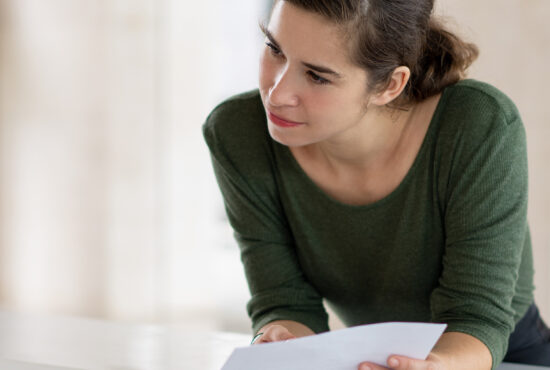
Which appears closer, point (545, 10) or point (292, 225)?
point (292, 225)

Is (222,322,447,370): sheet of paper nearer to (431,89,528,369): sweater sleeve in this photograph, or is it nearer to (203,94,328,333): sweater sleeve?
(431,89,528,369): sweater sleeve

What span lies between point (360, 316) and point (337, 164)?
1.01 ft

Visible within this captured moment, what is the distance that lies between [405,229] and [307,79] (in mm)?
344

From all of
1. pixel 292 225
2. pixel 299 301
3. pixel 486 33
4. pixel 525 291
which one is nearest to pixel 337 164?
pixel 292 225

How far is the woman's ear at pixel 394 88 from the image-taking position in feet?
3.85

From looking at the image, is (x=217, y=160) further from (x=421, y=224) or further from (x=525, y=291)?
(x=525, y=291)

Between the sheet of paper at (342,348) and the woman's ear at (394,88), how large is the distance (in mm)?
439

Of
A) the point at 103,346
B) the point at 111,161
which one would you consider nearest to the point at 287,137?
the point at 103,346

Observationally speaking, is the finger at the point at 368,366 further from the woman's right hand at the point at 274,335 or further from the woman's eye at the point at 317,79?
the woman's eye at the point at 317,79

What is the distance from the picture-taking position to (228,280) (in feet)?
11.3

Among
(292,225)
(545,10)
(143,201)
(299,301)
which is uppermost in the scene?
(545,10)

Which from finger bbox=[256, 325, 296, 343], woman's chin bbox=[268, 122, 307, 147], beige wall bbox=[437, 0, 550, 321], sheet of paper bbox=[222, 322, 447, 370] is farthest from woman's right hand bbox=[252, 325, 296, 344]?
beige wall bbox=[437, 0, 550, 321]

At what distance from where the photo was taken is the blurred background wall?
9.85ft

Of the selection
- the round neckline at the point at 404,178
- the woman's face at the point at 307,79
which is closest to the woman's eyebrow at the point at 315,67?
the woman's face at the point at 307,79
